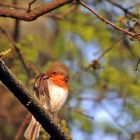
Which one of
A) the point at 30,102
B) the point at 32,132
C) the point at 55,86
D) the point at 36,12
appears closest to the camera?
the point at 30,102

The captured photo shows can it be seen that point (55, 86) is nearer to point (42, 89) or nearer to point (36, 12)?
point (42, 89)

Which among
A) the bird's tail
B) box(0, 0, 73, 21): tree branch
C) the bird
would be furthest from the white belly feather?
box(0, 0, 73, 21): tree branch

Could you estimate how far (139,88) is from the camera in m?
7.52

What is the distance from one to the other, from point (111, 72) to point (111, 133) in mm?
2374

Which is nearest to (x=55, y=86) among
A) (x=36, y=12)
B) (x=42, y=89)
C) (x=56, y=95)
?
(x=56, y=95)

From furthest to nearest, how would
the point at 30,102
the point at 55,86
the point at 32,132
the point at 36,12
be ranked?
the point at 55,86 → the point at 32,132 → the point at 36,12 → the point at 30,102

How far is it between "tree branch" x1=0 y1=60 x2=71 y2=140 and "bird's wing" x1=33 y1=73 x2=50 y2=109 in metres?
0.74

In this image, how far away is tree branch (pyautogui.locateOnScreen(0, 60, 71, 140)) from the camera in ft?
11.2

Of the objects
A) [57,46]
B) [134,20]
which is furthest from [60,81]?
[57,46]

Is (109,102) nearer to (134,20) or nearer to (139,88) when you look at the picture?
(139,88)

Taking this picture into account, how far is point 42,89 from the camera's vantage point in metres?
4.80

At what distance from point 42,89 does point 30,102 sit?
118 cm

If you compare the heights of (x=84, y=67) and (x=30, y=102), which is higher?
(x=30, y=102)

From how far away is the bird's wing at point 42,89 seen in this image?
4680 mm
